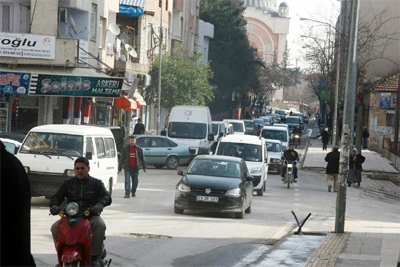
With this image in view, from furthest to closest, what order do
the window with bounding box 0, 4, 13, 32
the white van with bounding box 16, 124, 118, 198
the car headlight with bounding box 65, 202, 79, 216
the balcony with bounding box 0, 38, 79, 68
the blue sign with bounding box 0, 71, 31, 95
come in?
the window with bounding box 0, 4, 13, 32 < the balcony with bounding box 0, 38, 79, 68 < the blue sign with bounding box 0, 71, 31, 95 < the white van with bounding box 16, 124, 118, 198 < the car headlight with bounding box 65, 202, 79, 216

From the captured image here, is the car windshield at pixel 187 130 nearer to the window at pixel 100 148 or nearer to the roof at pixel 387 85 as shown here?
the window at pixel 100 148

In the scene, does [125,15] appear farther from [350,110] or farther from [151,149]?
[350,110]

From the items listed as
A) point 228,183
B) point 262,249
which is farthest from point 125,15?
point 262,249

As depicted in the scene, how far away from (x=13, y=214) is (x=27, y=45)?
3509cm

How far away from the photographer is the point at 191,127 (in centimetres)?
4159

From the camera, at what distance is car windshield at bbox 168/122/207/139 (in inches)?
1623

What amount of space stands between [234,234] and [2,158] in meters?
14.1

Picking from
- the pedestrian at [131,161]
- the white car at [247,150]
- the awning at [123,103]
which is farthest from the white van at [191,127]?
the pedestrian at [131,161]

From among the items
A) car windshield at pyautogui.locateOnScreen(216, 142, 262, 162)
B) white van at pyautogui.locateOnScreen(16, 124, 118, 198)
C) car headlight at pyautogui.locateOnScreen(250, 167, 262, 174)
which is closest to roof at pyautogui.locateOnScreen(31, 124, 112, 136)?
white van at pyautogui.locateOnScreen(16, 124, 118, 198)

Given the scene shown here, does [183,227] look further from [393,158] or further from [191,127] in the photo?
[393,158]

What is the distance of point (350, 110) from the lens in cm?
1888

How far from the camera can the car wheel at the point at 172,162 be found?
37.9 m

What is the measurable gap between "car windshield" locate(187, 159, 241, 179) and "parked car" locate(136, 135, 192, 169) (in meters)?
15.5

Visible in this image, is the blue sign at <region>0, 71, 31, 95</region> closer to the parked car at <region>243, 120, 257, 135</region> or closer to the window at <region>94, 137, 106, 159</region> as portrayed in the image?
the window at <region>94, 137, 106, 159</region>
